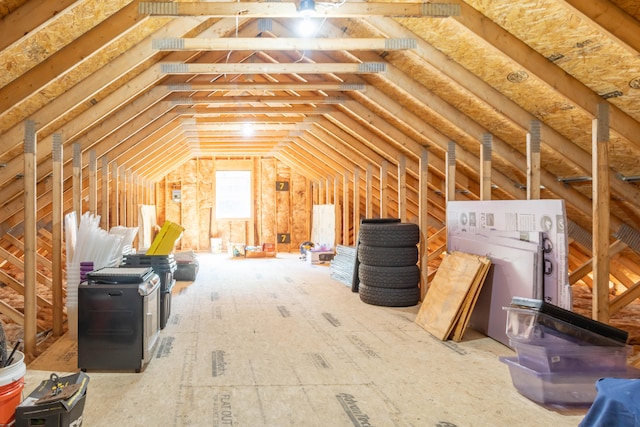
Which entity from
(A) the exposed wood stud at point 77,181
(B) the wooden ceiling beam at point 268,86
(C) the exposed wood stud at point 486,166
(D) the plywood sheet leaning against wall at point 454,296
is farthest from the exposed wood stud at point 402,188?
(A) the exposed wood stud at point 77,181

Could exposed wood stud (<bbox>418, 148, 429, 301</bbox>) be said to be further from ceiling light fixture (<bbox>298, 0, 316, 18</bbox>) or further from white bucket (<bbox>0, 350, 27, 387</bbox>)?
white bucket (<bbox>0, 350, 27, 387</bbox>)

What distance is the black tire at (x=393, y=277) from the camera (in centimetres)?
558

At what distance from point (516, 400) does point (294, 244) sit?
11.0 meters

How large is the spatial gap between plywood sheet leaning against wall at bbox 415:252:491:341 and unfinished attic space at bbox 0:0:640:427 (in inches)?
0.8

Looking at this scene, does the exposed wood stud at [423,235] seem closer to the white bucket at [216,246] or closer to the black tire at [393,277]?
the black tire at [393,277]

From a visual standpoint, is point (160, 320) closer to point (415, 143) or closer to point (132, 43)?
point (132, 43)

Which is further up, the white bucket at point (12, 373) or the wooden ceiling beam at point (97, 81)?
the wooden ceiling beam at point (97, 81)

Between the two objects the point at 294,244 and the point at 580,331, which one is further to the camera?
the point at 294,244

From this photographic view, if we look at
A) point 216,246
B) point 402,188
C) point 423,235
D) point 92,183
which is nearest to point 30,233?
point 92,183

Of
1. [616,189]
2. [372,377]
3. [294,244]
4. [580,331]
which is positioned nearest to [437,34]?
[616,189]

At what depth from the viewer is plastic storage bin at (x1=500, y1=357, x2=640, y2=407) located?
2.79m

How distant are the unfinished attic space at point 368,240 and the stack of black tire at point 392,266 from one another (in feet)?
0.09

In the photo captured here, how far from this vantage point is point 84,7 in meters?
3.39

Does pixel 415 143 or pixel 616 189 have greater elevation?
pixel 415 143
